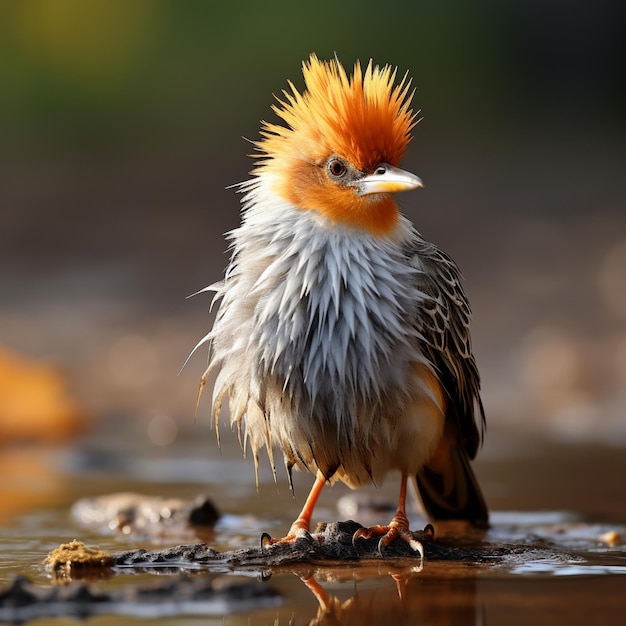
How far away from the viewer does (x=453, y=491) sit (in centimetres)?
585

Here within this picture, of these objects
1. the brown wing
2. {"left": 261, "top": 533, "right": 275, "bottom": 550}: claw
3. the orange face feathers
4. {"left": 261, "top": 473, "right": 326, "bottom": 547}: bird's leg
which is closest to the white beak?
the orange face feathers

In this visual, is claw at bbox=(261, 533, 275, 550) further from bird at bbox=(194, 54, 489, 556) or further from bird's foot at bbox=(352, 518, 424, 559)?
bird's foot at bbox=(352, 518, 424, 559)

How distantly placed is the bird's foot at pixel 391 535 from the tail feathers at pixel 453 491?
0.80m

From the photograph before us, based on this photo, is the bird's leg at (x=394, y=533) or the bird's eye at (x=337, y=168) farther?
the bird's eye at (x=337, y=168)

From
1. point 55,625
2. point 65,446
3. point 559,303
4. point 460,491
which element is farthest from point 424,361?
point 559,303

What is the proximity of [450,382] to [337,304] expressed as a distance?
0.84 metres

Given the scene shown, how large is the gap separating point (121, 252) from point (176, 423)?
389 centimetres

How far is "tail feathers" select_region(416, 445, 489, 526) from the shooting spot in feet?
18.9

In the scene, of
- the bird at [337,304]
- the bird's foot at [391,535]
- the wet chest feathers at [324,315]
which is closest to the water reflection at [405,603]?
the bird's foot at [391,535]

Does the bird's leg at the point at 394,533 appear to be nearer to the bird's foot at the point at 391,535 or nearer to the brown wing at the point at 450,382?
the bird's foot at the point at 391,535

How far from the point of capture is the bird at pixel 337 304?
4.77 m

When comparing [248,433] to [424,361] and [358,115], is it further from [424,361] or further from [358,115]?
[358,115]

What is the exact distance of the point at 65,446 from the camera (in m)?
8.85

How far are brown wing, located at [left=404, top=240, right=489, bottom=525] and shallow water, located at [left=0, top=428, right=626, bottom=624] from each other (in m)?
0.16
